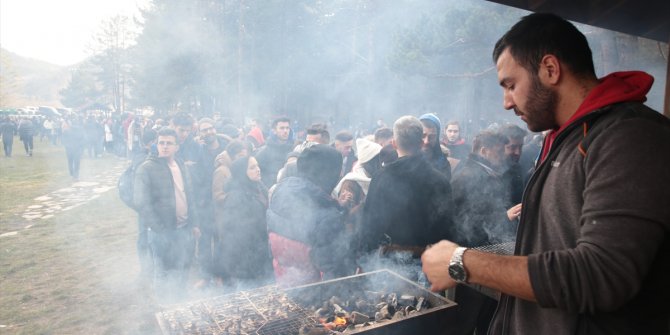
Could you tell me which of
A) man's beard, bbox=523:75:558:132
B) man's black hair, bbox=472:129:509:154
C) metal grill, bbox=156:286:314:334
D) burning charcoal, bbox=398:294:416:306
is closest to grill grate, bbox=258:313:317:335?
metal grill, bbox=156:286:314:334

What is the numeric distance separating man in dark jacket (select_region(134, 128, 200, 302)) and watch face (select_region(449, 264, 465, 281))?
3.88 meters

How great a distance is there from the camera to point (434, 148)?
485cm

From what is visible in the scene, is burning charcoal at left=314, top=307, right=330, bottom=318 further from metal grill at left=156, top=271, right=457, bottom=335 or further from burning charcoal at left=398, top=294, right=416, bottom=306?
burning charcoal at left=398, top=294, right=416, bottom=306

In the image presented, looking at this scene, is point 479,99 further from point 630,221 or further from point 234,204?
point 630,221

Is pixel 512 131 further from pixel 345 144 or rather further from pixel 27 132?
A: pixel 27 132

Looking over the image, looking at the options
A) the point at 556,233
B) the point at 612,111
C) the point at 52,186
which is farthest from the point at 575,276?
the point at 52,186

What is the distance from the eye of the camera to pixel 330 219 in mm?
3355

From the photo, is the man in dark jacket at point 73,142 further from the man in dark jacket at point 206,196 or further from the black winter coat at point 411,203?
the black winter coat at point 411,203

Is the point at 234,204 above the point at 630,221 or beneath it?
beneath

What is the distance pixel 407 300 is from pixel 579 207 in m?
1.94

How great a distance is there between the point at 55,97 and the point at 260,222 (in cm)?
12916

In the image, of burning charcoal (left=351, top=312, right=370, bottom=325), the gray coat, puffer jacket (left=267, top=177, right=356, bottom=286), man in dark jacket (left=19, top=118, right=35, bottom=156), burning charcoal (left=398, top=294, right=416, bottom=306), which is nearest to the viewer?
the gray coat

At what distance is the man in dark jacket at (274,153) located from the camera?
6414 millimetres

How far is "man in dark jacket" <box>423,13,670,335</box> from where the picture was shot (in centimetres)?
108
